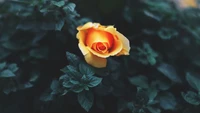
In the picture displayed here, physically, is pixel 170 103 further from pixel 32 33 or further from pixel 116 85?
pixel 32 33

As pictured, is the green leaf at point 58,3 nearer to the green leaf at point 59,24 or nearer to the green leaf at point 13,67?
the green leaf at point 59,24

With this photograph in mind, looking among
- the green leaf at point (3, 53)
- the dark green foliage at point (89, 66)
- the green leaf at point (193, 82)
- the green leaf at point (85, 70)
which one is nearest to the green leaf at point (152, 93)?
the dark green foliage at point (89, 66)

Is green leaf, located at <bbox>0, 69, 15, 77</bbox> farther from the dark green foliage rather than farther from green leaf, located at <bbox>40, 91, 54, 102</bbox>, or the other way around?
green leaf, located at <bbox>40, 91, 54, 102</bbox>

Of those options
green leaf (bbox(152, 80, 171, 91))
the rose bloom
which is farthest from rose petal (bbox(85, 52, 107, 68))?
green leaf (bbox(152, 80, 171, 91))

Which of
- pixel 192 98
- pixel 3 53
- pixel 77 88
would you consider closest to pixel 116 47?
pixel 77 88

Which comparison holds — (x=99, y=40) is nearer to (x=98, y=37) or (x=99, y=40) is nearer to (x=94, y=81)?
(x=98, y=37)

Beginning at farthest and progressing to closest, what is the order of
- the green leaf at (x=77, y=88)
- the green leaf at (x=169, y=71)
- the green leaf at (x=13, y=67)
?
the green leaf at (x=169, y=71) < the green leaf at (x=13, y=67) < the green leaf at (x=77, y=88)
